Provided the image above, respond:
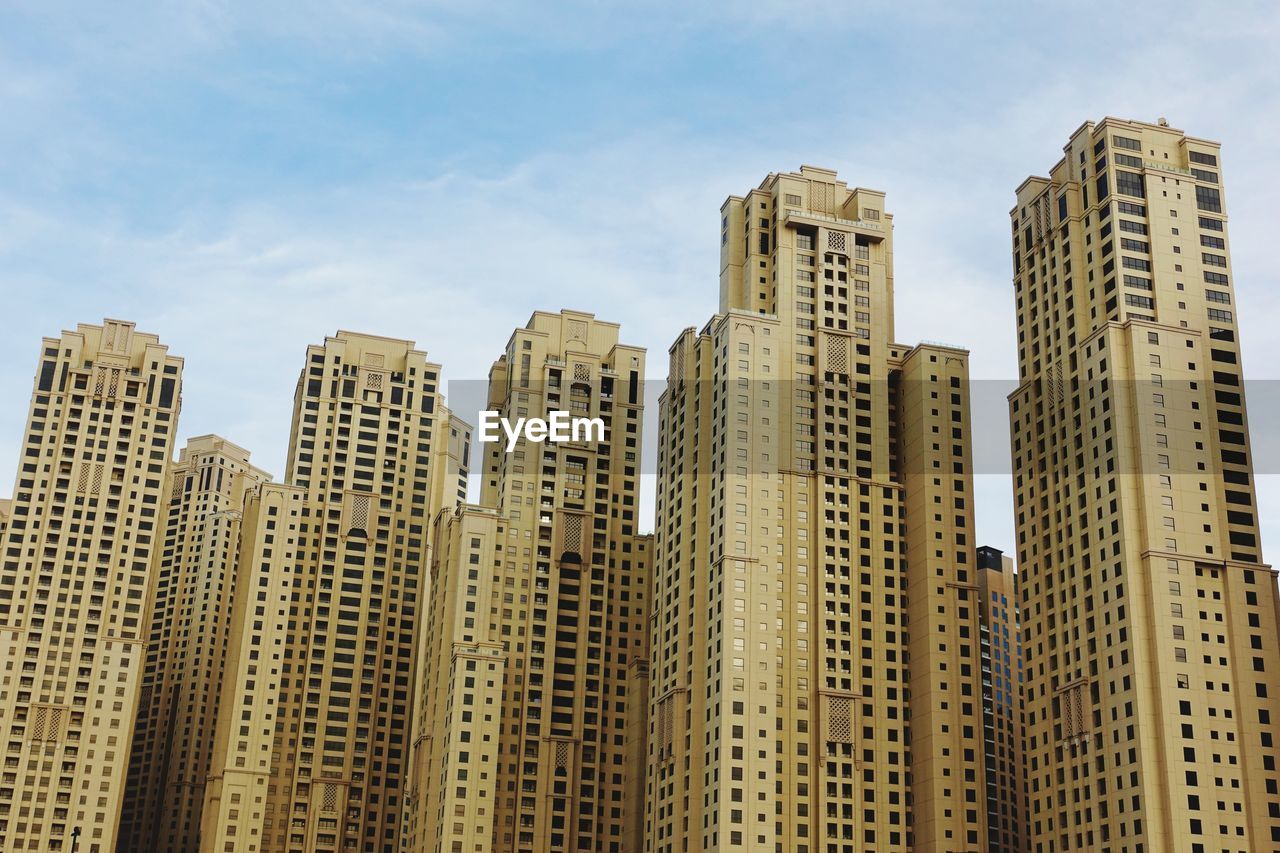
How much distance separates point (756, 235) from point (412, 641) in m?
69.0

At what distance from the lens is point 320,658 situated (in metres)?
189

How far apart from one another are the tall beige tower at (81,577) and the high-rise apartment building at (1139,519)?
98343 mm

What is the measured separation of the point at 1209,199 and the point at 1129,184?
7.48m

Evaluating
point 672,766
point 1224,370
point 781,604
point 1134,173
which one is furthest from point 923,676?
point 1134,173

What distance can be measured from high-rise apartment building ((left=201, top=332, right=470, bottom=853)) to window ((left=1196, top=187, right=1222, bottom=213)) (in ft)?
341

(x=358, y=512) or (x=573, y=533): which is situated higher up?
(x=358, y=512)

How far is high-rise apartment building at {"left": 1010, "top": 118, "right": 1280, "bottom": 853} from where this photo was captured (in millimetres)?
117625

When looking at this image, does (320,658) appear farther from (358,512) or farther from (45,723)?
(45,723)

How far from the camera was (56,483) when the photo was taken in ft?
593

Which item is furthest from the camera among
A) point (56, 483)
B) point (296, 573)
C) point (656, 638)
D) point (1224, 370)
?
point (296, 573)

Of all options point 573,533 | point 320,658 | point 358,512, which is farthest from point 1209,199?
point 320,658

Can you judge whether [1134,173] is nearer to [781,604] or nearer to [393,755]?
[781,604]

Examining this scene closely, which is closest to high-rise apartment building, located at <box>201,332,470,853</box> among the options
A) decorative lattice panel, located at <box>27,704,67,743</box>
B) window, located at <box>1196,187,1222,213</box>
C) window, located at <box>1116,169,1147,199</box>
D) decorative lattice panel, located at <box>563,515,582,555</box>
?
decorative lattice panel, located at <box>27,704,67,743</box>

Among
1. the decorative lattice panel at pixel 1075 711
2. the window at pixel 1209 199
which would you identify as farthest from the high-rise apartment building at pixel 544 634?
the window at pixel 1209 199
